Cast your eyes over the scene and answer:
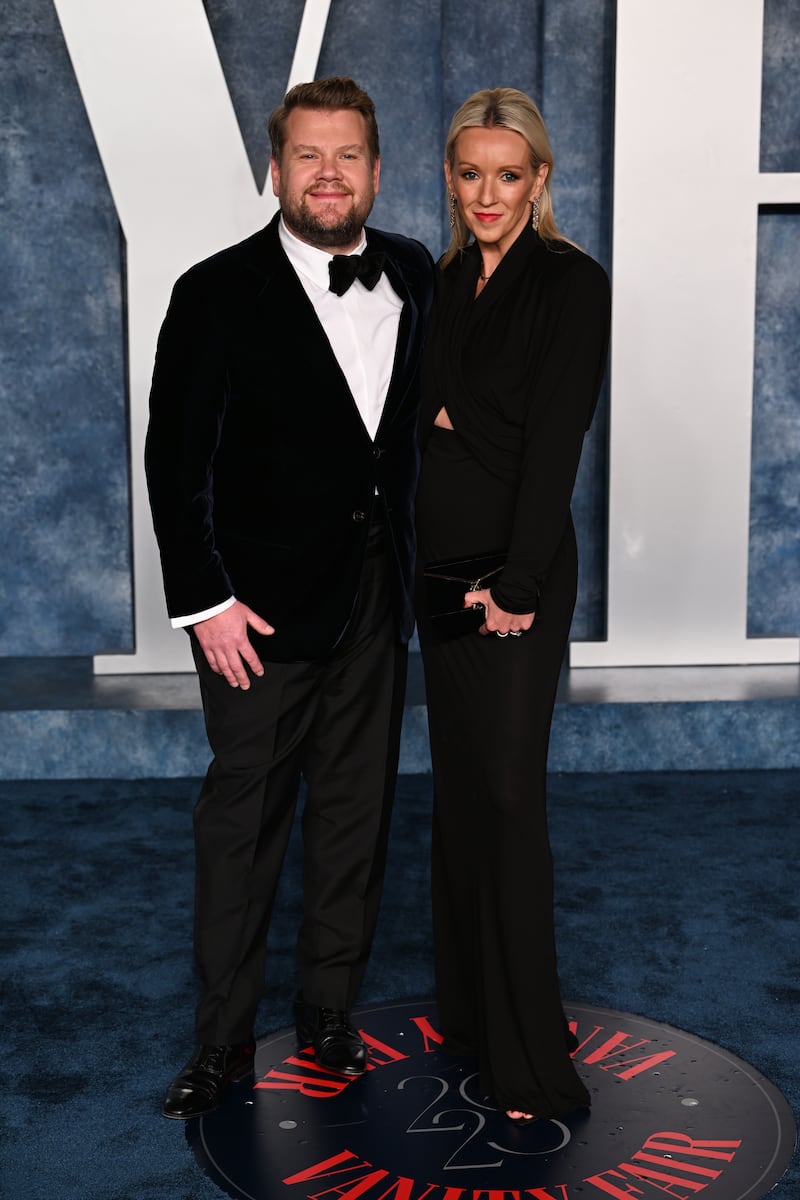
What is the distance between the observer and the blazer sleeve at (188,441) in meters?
2.35

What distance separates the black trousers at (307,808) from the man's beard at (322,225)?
20.3 inches

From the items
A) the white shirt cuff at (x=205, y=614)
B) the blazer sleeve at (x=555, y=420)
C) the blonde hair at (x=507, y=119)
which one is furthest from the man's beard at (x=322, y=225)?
the white shirt cuff at (x=205, y=614)

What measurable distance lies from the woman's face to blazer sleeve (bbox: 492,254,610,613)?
0.14 metres

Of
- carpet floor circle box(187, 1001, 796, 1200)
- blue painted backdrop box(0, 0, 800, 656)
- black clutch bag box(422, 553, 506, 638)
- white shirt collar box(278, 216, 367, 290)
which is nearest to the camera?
carpet floor circle box(187, 1001, 796, 1200)

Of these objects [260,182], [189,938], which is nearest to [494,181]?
[189,938]

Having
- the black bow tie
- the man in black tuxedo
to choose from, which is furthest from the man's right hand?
the black bow tie

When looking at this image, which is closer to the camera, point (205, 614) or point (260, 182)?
point (205, 614)

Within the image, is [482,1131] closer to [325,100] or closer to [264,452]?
[264,452]

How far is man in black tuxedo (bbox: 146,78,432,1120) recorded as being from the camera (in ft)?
7.80

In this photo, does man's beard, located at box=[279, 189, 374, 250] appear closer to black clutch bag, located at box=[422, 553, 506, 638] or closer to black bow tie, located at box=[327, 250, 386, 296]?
black bow tie, located at box=[327, 250, 386, 296]

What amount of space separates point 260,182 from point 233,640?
113 inches

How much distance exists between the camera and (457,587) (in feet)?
7.65

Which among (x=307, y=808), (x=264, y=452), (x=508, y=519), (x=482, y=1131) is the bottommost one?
(x=482, y=1131)

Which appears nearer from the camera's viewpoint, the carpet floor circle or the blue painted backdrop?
the carpet floor circle
